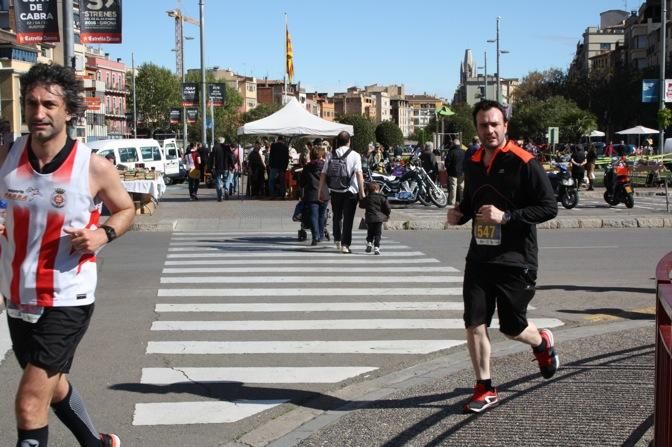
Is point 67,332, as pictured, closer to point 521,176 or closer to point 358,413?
point 358,413

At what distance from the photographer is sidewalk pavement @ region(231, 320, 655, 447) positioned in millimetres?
5613

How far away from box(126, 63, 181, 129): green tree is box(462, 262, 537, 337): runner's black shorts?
154m

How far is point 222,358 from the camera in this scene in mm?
8219

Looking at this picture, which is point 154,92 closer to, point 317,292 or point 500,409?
point 317,292

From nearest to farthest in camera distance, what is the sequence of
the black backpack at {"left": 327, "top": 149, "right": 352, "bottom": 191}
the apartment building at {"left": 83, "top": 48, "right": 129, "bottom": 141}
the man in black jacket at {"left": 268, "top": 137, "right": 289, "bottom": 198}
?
the black backpack at {"left": 327, "top": 149, "right": 352, "bottom": 191} < the man in black jacket at {"left": 268, "top": 137, "right": 289, "bottom": 198} < the apartment building at {"left": 83, "top": 48, "right": 129, "bottom": 141}

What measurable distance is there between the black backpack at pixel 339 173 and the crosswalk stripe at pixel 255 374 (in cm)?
758

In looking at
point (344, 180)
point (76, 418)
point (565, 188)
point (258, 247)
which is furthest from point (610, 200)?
point (76, 418)

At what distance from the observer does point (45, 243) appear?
4.44 metres

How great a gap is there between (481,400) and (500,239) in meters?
1.00

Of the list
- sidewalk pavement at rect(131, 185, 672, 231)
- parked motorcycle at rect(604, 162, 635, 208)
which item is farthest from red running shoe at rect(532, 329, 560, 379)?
parked motorcycle at rect(604, 162, 635, 208)

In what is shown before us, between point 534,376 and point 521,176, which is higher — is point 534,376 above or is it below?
below

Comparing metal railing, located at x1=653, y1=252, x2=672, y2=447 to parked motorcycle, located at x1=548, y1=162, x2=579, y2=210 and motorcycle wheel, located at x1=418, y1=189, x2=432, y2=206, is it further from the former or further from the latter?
motorcycle wheel, located at x1=418, y1=189, x2=432, y2=206

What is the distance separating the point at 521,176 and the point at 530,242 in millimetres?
424

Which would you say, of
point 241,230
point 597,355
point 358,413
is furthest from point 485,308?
point 241,230
